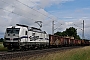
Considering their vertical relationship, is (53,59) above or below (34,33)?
below

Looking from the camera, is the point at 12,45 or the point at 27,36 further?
the point at 27,36

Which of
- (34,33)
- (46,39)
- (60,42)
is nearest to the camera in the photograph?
(34,33)

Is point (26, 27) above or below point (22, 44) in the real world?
above

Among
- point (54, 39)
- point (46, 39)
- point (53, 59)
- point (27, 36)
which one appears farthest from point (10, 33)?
point (54, 39)

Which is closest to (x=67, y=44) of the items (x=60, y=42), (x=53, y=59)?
(x=60, y=42)

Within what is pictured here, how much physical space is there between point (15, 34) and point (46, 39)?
14.7m

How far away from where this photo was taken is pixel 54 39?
5681cm

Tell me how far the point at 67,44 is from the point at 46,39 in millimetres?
24537

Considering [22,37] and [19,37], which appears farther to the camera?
[22,37]

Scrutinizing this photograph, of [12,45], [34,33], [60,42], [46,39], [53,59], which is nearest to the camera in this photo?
[53,59]

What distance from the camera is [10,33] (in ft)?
114

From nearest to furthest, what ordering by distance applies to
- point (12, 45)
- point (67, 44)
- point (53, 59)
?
point (53, 59) < point (12, 45) < point (67, 44)

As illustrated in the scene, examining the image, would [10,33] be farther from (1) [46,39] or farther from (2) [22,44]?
(1) [46,39]

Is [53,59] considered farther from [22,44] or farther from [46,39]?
[46,39]
